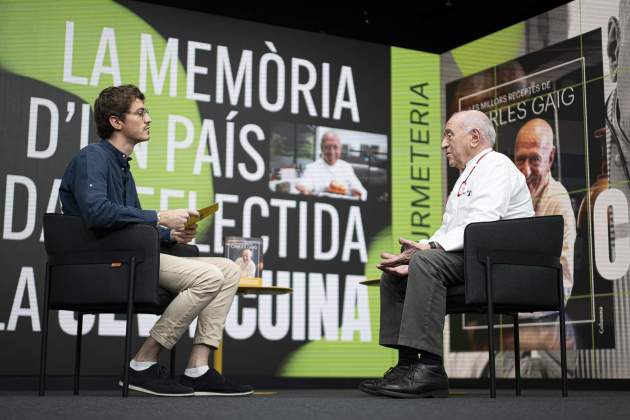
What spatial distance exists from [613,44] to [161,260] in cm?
325

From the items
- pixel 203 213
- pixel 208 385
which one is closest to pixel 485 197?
pixel 203 213

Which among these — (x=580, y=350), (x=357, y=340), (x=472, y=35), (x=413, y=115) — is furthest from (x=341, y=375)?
(x=472, y=35)

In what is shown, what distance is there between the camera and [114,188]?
3201mm

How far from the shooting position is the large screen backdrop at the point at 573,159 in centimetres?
482

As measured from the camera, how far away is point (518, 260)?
3.06 meters

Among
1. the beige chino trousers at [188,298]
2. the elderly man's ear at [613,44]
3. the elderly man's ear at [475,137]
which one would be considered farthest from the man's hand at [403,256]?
the elderly man's ear at [613,44]

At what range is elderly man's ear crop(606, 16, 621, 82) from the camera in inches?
194

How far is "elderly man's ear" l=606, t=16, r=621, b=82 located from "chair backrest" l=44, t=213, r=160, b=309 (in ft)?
10.6

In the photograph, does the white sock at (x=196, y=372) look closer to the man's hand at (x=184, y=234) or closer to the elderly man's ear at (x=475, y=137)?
the man's hand at (x=184, y=234)

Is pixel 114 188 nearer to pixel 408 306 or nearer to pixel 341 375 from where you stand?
pixel 408 306

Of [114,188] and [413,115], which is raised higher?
[413,115]

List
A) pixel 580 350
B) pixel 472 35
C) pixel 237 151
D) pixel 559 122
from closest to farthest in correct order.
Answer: pixel 580 350 → pixel 559 122 → pixel 237 151 → pixel 472 35

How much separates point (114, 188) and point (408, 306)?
1.24 metres

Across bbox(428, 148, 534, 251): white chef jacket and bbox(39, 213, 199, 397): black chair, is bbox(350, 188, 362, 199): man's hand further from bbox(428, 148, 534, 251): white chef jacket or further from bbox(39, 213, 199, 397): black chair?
bbox(39, 213, 199, 397): black chair
